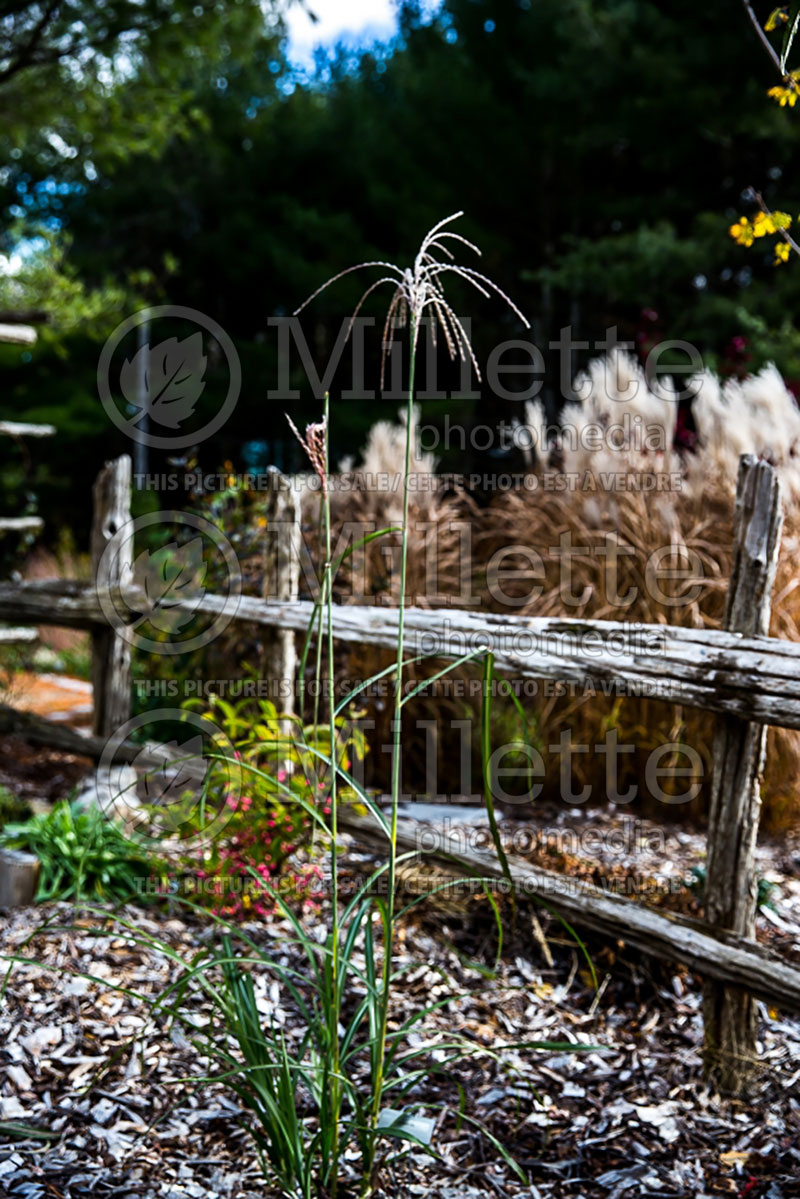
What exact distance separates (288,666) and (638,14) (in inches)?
348

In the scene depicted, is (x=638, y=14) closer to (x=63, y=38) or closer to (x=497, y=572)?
(x=63, y=38)

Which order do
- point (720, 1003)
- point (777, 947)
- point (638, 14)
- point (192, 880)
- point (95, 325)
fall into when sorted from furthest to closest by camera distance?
point (638, 14), point (95, 325), point (192, 880), point (777, 947), point (720, 1003)

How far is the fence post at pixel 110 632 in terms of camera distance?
13.9ft

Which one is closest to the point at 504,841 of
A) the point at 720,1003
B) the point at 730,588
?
the point at 720,1003

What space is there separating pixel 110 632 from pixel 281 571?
111 cm

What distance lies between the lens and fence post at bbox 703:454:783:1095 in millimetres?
2277

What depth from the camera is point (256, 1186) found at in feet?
5.88

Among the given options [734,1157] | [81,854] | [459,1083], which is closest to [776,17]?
[459,1083]

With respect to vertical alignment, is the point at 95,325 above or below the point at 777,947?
above

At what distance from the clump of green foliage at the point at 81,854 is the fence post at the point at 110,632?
1.16 m

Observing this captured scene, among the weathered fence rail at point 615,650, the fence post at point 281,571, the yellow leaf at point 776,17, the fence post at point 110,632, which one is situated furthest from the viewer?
the fence post at point 110,632

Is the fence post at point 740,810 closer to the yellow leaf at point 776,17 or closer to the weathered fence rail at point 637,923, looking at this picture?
the weathered fence rail at point 637,923

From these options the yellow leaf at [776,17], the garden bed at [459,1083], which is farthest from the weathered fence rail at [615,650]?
the yellow leaf at [776,17]

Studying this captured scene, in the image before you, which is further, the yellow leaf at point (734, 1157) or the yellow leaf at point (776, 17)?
the yellow leaf at point (734, 1157)
